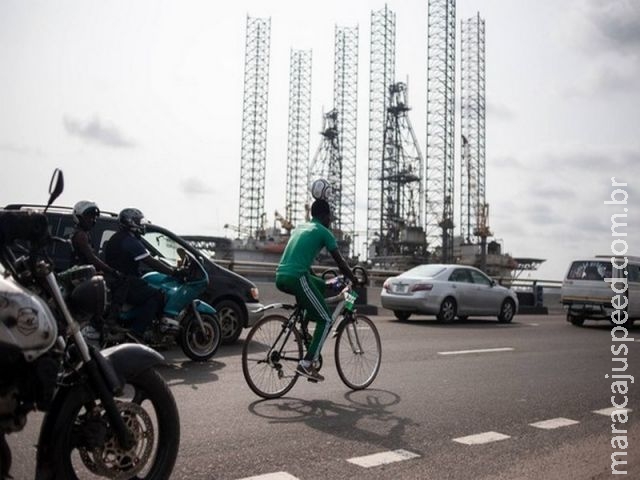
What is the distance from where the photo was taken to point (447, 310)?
1719 cm

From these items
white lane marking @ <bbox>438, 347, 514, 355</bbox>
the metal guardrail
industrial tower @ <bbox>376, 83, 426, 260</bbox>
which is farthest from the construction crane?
white lane marking @ <bbox>438, 347, 514, 355</bbox>

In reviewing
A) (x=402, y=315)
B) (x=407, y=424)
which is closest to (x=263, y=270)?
(x=402, y=315)

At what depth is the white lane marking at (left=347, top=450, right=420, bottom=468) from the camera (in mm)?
4547

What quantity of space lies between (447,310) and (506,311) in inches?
96.5

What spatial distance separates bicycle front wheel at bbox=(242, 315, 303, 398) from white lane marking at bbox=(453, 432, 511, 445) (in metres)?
1.92

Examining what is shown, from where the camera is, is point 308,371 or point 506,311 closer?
point 308,371

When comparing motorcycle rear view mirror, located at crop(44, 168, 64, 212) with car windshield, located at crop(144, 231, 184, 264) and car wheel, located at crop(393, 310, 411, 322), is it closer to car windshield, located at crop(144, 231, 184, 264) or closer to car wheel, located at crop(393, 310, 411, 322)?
car windshield, located at crop(144, 231, 184, 264)

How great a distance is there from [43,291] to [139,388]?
750mm

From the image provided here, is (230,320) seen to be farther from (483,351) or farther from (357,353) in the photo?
(483,351)

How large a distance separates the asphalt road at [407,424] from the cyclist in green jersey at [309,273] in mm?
563

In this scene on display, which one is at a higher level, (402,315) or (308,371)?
(308,371)

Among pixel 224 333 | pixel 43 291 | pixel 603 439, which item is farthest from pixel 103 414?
pixel 224 333

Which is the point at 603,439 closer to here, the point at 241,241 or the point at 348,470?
the point at 348,470

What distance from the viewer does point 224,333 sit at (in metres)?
10.5
